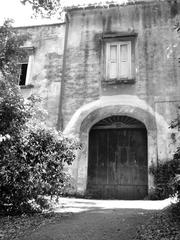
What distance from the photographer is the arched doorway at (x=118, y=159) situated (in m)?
11.6

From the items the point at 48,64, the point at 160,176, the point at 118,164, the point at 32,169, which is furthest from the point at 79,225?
the point at 48,64

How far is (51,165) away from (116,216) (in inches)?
76.6

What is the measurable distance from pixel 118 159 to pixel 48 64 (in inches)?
193

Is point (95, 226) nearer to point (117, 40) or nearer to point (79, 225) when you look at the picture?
point (79, 225)

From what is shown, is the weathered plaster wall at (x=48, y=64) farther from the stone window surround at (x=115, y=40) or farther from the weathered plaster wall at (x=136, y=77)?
the stone window surround at (x=115, y=40)

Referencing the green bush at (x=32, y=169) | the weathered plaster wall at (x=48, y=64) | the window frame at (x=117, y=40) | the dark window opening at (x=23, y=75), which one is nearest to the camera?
the green bush at (x=32, y=169)

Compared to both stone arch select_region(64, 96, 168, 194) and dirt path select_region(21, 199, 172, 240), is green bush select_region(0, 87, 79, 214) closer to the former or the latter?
dirt path select_region(21, 199, 172, 240)

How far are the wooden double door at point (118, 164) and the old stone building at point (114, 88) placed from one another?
0.04 m

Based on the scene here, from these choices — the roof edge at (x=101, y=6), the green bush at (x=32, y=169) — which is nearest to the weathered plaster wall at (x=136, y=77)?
the roof edge at (x=101, y=6)

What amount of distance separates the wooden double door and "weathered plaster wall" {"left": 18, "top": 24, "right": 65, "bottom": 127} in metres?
2.02

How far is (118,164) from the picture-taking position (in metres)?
12.0

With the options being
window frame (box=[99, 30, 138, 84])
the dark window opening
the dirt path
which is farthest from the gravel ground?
the dark window opening

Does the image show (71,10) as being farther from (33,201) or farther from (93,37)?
(33,201)

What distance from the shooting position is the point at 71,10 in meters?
13.6
